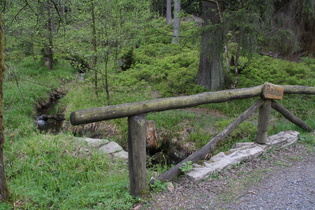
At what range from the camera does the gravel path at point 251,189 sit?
10.1ft

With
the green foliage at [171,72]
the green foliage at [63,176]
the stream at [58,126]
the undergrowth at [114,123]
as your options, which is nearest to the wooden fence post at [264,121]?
the undergrowth at [114,123]

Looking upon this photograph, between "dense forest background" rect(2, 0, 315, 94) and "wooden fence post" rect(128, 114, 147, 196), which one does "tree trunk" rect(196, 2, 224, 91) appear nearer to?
"dense forest background" rect(2, 0, 315, 94)

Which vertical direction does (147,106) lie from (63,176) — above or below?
above

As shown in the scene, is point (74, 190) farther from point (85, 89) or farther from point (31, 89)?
point (31, 89)

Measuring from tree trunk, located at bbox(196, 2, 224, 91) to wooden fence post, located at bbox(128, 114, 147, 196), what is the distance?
17.1 feet

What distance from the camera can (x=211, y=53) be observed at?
7977 millimetres

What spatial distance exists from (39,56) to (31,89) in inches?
181

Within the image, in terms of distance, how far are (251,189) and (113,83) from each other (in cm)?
661

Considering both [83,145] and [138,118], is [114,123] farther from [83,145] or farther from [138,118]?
[138,118]

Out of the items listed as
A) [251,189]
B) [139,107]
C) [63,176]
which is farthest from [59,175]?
[251,189]

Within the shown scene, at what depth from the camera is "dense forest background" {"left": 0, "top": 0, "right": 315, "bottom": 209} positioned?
4.38 metres

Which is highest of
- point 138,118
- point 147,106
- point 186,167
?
point 147,106

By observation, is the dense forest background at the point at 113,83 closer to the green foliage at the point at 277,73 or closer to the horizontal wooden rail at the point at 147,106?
the green foliage at the point at 277,73

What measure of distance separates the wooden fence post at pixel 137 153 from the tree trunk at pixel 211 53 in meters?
5.23
